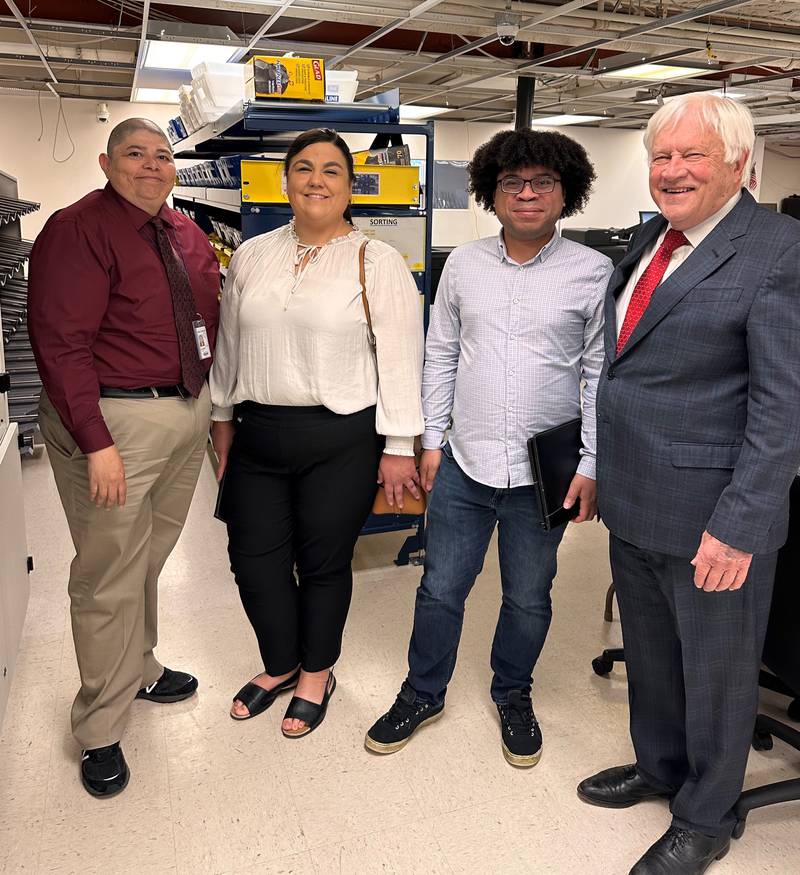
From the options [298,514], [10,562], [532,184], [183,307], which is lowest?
[10,562]

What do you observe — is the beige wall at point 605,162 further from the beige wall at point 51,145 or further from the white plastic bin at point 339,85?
the white plastic bin at point 339,85

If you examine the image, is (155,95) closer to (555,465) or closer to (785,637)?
(555,465)

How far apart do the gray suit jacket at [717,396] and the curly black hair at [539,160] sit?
30 centimetres

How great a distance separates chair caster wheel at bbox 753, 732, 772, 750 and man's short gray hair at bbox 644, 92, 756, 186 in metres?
1.60

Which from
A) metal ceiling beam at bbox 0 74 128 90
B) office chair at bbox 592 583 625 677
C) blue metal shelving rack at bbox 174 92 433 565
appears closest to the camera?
office chair at bbox 592 583 625 677

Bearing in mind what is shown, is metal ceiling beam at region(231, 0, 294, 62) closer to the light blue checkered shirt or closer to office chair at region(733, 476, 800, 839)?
the light blue checkered shirt

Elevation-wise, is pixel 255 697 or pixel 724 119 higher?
pixel 724 119

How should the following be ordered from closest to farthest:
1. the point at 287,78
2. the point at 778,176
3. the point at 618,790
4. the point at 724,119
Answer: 1. the point at 724,119
2. the point at 618,790
3. the point at 287,78
4. the point at 778,176

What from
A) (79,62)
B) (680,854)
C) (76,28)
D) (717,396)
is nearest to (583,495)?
(717,396)

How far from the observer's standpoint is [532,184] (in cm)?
180

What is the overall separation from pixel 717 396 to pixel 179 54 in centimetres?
Result: 472

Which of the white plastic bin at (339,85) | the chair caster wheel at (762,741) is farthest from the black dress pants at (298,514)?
the white plastic bin at (339,85)

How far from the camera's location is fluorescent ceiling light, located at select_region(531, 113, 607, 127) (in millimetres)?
9414

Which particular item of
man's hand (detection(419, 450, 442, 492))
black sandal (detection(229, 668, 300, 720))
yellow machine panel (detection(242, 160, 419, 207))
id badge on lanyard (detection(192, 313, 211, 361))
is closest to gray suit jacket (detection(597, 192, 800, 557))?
man's hand (detection(419, 450, 442, 492))
